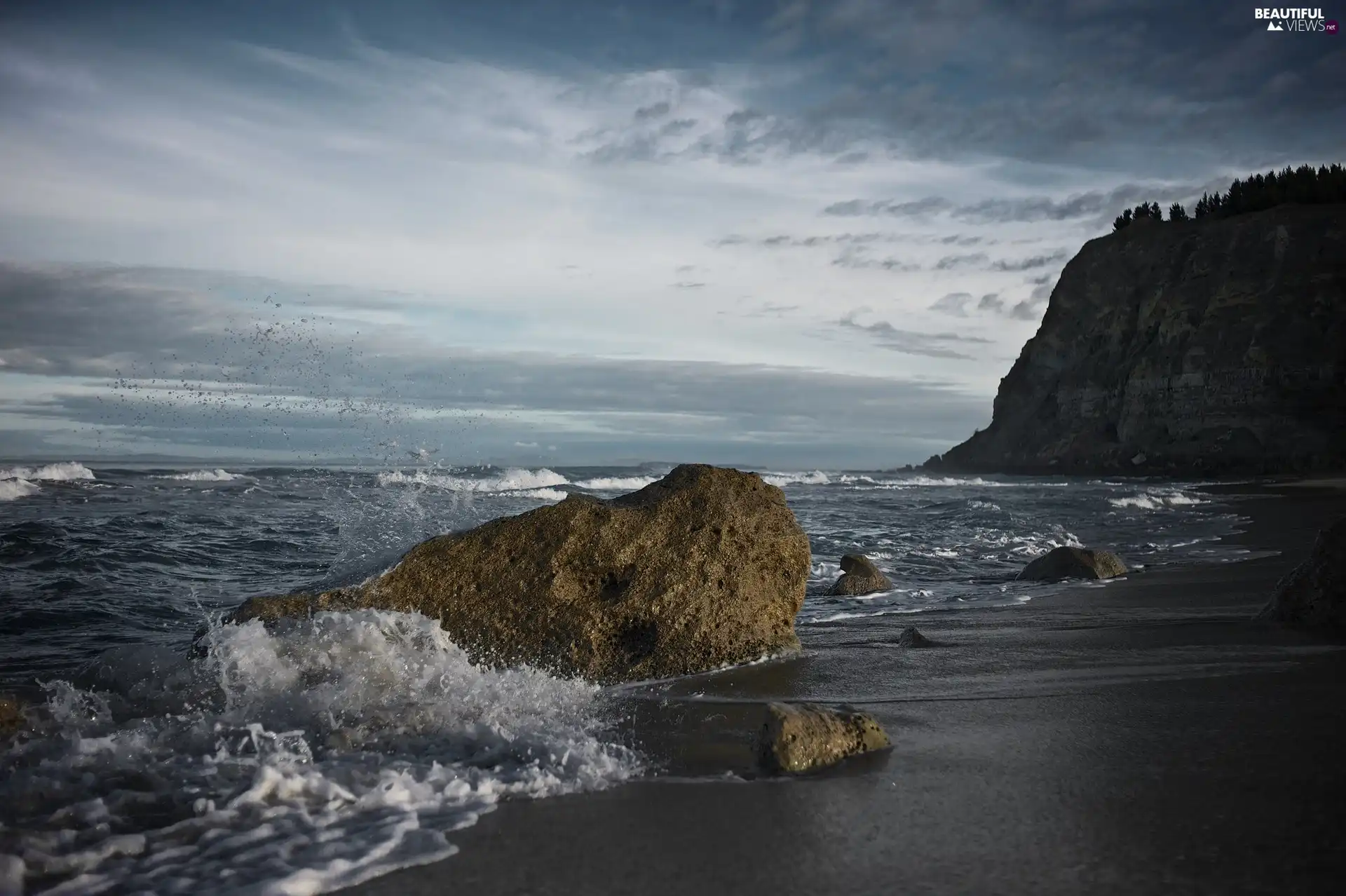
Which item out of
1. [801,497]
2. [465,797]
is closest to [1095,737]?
[465,797]

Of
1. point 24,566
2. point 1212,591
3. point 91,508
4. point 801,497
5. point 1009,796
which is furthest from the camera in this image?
point 801,497

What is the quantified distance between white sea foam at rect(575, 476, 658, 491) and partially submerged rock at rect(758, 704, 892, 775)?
32.4 m

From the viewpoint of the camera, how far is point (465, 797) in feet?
10.5

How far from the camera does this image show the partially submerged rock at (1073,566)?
33.3 feet

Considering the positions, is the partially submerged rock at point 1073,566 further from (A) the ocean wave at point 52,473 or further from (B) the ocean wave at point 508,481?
(A) the ocean wave at point 52,473

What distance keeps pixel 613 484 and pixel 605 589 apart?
36065 mm

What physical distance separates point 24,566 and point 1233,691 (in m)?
10.5

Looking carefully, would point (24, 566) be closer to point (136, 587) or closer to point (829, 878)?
point (136, 587)

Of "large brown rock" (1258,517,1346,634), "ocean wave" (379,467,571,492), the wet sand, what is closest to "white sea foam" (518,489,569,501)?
"ocean wave" (379,467,571,492)

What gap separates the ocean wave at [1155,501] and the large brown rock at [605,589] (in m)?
19.9

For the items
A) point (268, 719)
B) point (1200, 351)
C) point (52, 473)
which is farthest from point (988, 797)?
point (1200, 351)

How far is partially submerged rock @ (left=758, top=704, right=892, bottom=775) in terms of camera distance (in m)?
3.40

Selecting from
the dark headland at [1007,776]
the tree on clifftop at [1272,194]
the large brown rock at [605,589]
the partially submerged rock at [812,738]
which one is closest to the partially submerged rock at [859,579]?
the dark headland at [1007,776]

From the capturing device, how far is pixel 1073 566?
33.5 ft
